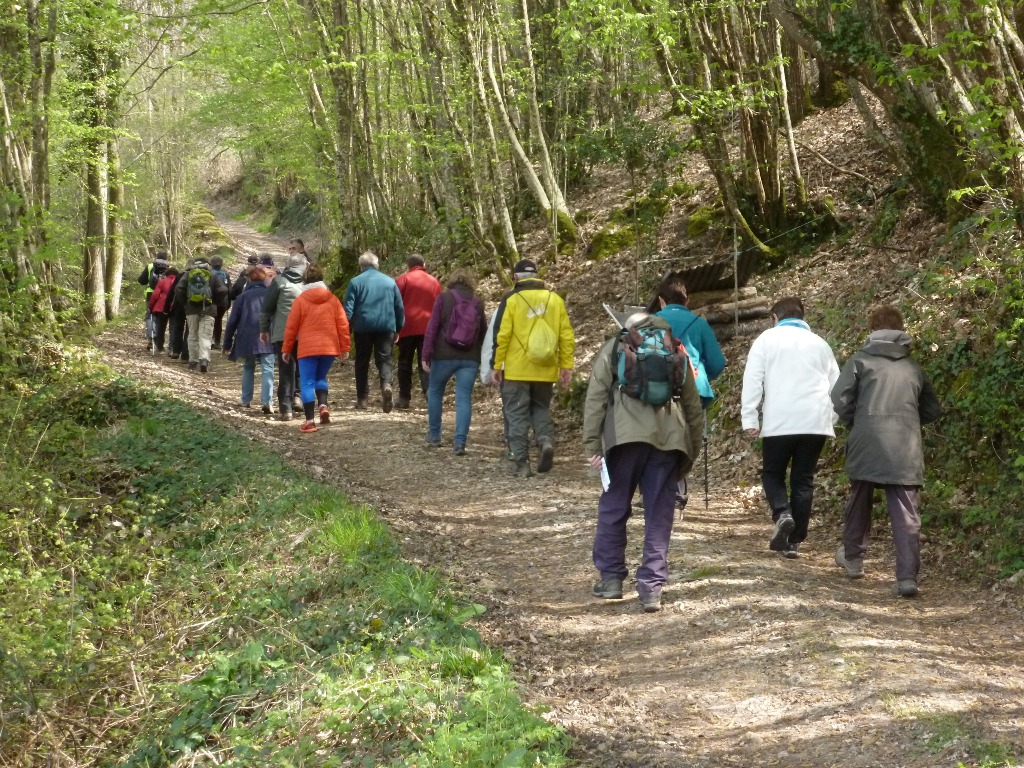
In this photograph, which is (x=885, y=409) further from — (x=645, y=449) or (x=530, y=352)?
(x=530, y=352)

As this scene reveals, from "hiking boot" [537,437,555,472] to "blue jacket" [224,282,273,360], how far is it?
472 cm

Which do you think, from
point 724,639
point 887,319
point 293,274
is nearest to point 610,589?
point 724,639

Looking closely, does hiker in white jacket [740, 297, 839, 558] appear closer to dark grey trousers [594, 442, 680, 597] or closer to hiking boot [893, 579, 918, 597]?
hiking boot [893, 579, 918, 597]

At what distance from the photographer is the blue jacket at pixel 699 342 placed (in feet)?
27.9

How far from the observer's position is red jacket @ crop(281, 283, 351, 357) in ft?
41.6

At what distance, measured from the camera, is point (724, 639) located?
632 centimetres

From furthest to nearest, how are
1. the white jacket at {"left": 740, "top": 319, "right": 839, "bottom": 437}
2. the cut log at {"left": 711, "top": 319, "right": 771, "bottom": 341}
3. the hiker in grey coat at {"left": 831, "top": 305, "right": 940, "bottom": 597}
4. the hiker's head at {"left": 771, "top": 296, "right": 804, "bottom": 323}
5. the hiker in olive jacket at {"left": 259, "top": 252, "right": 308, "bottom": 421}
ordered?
1. the hiker in olive jacket at {"left": 259, "top": 252, "right": 308, "bottom": 421}
2. the cut log at {"left": 711, "top": 319, "right": 771, "bottom": 341}
3. the hiker's head at {"left": 771, "top": 296, "right": 804, "bottom": 323}
4. the white jacket at {"left": 740, "top": 319, "right": 839, "bottom": 437}
5. the hiker in grey coat at {"left": 831, "top": 305, "right": 940, "bottom": 597}

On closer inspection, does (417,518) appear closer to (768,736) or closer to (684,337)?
(684,337)

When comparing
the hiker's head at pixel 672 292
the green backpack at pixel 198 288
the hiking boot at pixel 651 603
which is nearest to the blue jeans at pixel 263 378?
the green backpack at pixel 198 288

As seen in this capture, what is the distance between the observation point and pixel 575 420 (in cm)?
1305

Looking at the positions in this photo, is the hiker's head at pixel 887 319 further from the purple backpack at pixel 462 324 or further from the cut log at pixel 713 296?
the cut log at pixel 713 296

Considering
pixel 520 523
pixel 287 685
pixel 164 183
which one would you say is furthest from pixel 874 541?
pixel 164 183

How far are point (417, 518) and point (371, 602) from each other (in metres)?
2.56

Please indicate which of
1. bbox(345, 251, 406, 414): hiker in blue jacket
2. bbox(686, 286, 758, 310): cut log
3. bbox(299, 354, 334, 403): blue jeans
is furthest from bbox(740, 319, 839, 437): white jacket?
bbox(345, 251, 406, 414): hiker in blue jacket
